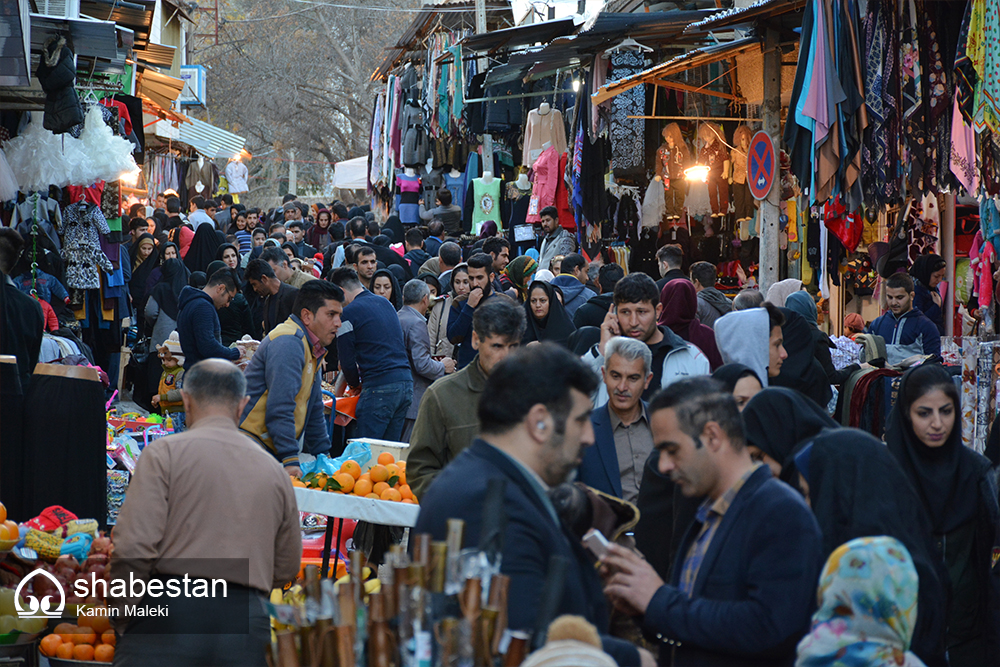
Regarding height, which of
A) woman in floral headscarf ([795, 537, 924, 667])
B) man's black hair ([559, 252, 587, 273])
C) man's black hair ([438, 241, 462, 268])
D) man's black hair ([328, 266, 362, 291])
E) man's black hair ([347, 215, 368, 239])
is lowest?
woman in floral headscarf ([795, 537, 924, 667])

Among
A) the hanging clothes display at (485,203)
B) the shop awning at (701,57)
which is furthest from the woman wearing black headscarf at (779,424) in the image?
the hanging clothes display at (485,203)

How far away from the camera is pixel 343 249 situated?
14.0m

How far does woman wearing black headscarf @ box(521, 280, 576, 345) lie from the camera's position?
26.5ft

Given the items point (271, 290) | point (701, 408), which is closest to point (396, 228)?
point (271, 290)

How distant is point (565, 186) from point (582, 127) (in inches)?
61.2

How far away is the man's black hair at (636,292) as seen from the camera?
5801 mm

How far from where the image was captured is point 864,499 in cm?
307

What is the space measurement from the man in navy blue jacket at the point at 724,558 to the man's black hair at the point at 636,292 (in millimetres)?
2730

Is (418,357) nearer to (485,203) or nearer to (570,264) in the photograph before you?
(570,264)

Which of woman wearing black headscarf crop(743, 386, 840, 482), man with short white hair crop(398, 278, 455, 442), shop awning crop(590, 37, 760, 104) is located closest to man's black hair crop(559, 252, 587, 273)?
man with short white hair crop(398, 278, 455, 442)

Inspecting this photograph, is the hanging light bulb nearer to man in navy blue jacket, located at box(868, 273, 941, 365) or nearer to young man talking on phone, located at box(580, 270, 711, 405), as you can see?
man in navy blue jacket, located at box(868, 273, 941, 365)

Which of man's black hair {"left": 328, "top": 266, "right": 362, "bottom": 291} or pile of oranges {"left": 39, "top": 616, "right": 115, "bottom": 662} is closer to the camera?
pile of oranges {"left": 39, "top": 616, "right": 115, "bottom": 662}

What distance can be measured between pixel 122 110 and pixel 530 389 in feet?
34.3

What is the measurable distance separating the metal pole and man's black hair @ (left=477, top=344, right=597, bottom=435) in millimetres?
7315
